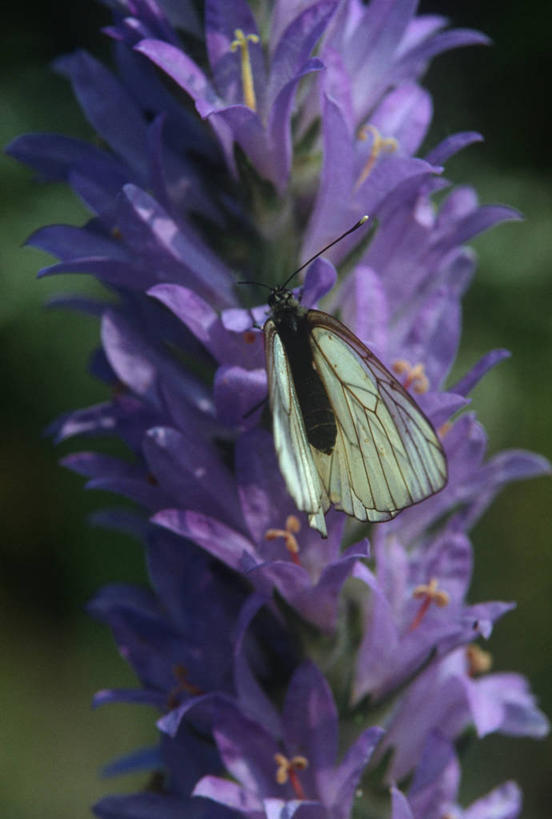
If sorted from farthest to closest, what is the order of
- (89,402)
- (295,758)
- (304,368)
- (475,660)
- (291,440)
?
(89,402) → (475,660) → (304,368) → (295,758) → (291,440)

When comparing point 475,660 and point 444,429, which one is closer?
point 444,429

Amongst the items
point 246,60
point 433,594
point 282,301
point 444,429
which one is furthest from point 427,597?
point 246,60

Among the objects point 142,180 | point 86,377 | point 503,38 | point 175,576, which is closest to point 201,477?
point 175,576

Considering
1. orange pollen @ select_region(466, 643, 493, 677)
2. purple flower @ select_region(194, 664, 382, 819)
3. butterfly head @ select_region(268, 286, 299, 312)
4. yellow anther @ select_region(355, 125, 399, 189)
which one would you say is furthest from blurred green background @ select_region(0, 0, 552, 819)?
purple flower @ select_region(194, 664, 382, 819)

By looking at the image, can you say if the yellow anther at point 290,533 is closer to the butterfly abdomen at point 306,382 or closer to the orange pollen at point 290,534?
the orange pollen at point 290,534

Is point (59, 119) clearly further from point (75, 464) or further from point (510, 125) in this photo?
point (75, 464)

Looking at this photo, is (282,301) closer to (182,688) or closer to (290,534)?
(290,534)
